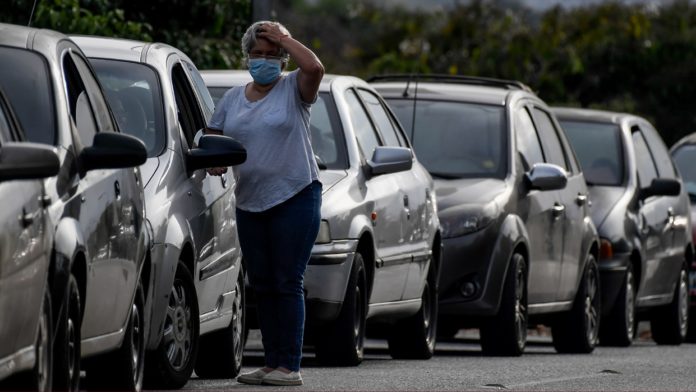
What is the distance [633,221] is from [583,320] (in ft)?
5.28

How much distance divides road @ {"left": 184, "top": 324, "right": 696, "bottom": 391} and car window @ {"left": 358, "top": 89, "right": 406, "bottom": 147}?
1.40m

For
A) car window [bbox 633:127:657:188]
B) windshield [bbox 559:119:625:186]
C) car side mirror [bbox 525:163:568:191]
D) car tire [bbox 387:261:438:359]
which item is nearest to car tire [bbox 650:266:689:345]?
car window [bbox 633:127:657:188]

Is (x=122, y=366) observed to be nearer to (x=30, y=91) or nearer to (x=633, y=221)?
(x=30, y=91)

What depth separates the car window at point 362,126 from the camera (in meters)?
12.5

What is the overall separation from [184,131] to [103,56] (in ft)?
1.74

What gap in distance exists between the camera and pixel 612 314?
16.9 meters

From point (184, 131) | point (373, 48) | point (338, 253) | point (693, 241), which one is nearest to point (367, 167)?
point (338, 253)

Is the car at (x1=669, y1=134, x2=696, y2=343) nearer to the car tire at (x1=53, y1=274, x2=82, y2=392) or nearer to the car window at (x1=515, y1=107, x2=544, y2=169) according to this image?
the car window at (x1=515, y1=107, x2=544, y2=169)

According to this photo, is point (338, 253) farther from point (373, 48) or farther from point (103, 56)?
point (373, 48)

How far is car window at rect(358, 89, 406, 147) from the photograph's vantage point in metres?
13.1

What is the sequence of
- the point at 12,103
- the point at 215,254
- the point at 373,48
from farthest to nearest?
1. the point at 373,48
2. the point at 215,254
3. the point at 12,103

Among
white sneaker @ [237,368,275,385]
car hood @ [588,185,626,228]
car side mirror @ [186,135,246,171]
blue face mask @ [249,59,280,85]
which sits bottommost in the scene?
car hood @ [588,185,626,228]

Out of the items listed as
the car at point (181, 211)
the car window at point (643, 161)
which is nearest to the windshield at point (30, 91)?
the car at point (181, 211)

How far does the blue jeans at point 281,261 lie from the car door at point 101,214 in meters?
1.18
